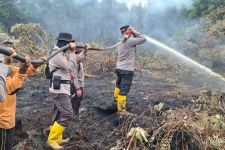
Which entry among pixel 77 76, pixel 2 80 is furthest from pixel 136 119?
pixel 2 80

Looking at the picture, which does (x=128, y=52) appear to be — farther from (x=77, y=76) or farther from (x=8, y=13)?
(x=8, y=13)

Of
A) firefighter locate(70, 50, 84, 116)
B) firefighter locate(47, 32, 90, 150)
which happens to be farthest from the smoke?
firefighter locate(47, 32, 90, 150)

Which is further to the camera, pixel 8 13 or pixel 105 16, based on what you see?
pixel 105 16

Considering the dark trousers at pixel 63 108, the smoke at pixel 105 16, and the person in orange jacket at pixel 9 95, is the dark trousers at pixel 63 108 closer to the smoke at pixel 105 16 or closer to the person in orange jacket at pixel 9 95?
the person in orange jacket at pixel 9 95

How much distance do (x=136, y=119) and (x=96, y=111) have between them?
1.53m

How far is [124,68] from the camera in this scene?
27.1 feet

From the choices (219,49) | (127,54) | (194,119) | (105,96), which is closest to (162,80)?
(219,49)

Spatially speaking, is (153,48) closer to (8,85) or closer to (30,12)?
(30,12)

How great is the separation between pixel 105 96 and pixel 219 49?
6.94 meters

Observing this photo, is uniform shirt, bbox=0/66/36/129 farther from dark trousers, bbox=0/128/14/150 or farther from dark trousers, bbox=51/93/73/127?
dark trousers, bbox=51/93/73/127

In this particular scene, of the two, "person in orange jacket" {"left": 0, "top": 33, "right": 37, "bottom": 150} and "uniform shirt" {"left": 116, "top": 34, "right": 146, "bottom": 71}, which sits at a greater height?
"uniform shirt" {"left": 116, "top": 34, "right": 146, "bottom": 71}

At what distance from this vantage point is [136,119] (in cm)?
710

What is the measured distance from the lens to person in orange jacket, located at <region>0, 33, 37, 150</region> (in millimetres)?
4609

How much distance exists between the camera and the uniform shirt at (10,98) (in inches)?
182
